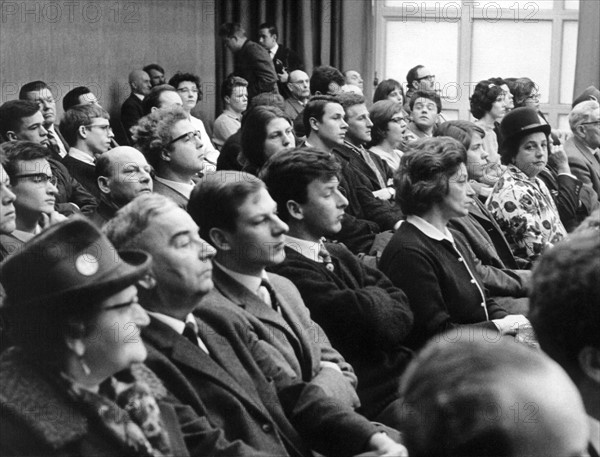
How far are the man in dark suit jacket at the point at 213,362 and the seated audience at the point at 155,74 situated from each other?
16.5ft

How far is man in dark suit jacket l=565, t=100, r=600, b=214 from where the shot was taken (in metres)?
5.98

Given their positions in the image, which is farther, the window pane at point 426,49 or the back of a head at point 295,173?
the window pane at point 426,49

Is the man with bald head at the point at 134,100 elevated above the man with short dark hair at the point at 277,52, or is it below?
below

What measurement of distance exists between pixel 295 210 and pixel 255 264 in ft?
1.64

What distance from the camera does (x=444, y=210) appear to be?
11.1ft

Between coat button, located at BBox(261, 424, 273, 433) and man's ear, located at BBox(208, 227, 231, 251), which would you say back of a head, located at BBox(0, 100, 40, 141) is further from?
coat button, located at BBox(261, 424, 273, 433)

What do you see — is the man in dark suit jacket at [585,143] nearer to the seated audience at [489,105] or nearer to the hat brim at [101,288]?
the seated audience at [489,105]

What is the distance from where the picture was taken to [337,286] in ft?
9.69

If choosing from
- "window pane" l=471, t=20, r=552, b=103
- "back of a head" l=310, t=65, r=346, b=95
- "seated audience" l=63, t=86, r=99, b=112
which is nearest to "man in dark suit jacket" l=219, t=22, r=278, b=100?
"back of a head" l=310, t=65, r=346, b=95

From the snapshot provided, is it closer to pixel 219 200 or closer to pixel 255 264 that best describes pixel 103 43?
pixel 219 200

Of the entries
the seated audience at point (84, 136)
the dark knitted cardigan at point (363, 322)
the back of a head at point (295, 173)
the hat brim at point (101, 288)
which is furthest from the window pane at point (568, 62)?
the hat brim at point (101, 288)

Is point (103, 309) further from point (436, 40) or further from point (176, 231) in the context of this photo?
point (436, 40)

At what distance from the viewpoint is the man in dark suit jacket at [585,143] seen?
5.98 m

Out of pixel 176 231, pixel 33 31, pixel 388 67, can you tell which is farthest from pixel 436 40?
pixel 176 231
